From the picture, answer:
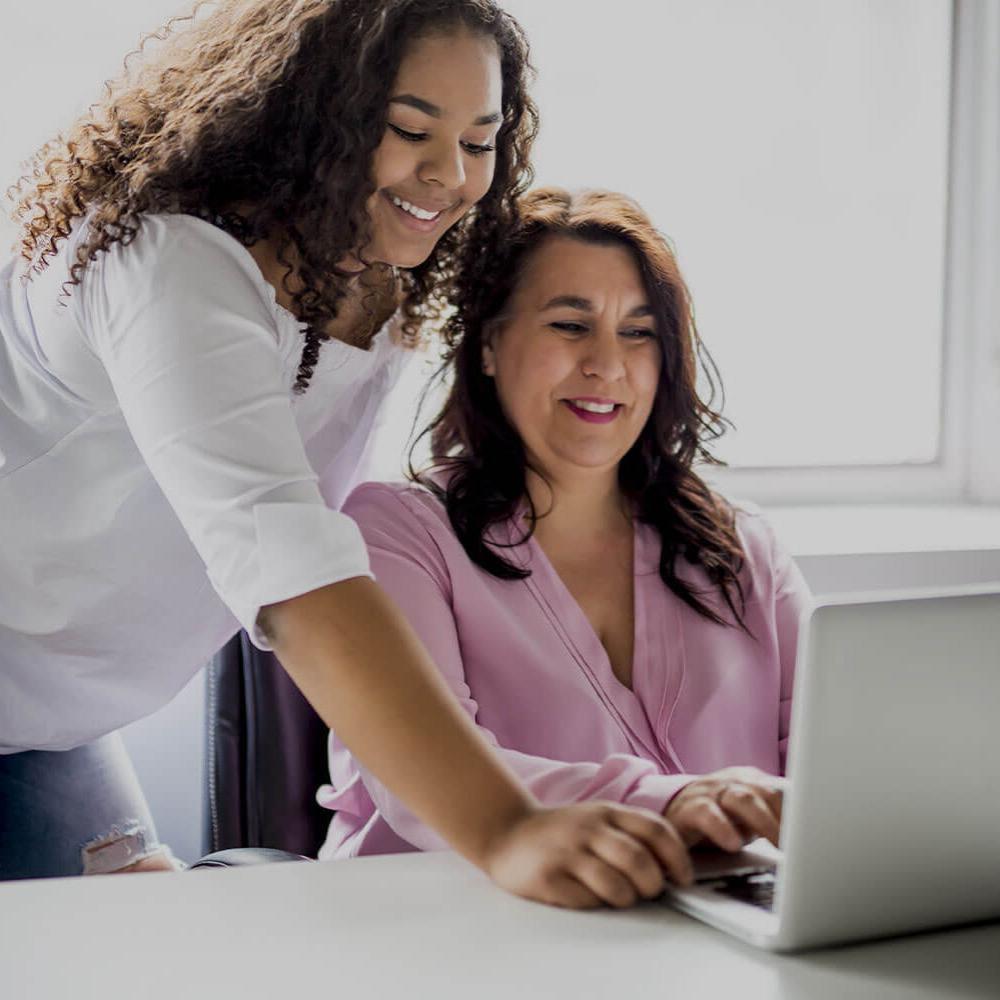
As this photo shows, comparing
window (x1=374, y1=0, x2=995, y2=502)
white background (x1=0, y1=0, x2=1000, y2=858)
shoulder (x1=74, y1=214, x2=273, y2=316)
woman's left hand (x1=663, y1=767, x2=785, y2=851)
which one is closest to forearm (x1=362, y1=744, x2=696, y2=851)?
woman's left hand (x1=663, y1=767, x2=785, y2=851)

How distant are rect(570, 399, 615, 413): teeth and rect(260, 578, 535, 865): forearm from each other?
2.41 feet

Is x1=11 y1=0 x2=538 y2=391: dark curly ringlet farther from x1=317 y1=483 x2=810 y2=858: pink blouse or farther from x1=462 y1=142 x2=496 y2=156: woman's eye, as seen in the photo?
x1=317 y1=483 x2=810 y2=858: pink blouse

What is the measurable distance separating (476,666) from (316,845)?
0.31 meters

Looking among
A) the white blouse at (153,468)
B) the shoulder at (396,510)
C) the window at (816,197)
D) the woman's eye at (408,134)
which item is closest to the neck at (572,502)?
the shoulder at (396,510)

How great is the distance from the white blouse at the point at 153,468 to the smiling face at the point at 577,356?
18cm

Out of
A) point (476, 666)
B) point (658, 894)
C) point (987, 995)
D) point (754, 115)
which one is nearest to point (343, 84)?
point (476, 666)

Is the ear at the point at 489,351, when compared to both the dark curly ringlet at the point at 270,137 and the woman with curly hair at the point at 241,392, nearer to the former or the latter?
the woman with curly hair at the point at 241,392

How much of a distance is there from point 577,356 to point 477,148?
1.25ft

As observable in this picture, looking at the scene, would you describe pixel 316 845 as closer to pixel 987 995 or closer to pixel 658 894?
pixel 658 894

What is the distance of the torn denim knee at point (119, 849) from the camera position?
168 cm

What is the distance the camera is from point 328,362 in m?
→ 1.55

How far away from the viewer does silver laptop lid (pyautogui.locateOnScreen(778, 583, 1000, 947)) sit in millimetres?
853

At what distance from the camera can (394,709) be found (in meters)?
1.07

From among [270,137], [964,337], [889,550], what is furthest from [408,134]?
[964,337]
